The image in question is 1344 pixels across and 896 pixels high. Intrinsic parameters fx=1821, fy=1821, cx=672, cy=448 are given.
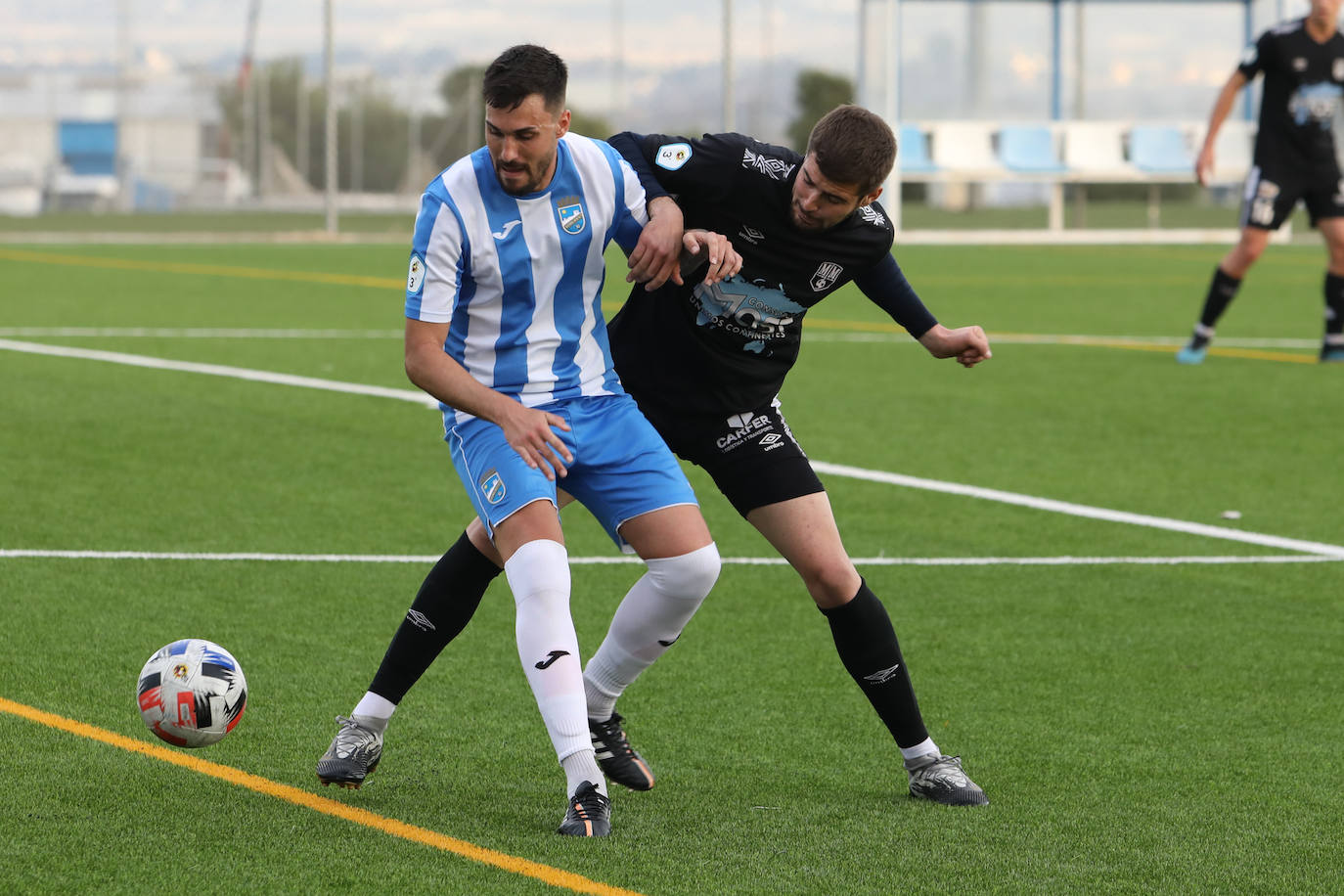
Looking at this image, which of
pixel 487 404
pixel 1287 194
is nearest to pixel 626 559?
pixel 487 404

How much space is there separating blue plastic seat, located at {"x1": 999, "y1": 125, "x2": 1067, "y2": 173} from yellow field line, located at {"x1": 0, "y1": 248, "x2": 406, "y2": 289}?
14.3m

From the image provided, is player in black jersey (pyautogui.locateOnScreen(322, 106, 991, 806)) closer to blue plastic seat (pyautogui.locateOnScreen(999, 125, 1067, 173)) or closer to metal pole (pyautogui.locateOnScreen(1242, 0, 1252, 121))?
blue plastic seat (pyautogui.locateOnScreen(999, 125, 1067, 173))

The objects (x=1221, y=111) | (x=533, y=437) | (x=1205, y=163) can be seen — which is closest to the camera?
(x=533, y=437)

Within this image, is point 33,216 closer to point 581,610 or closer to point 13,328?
point 13,328

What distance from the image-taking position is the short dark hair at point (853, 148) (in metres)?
4.07

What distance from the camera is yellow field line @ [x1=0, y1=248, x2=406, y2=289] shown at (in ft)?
66.9

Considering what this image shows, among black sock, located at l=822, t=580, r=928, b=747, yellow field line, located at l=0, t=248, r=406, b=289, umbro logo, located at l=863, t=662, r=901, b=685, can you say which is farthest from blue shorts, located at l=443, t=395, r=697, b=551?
yellow field line, located at l=0, t=248, r=406, b=289

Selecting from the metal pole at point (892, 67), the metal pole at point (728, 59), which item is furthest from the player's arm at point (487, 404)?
the metal pole at point (728, 59)

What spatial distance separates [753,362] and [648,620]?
2.38 feet

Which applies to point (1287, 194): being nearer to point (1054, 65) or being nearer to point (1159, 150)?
point (1159, 150)

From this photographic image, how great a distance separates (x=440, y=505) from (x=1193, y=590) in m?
3.10

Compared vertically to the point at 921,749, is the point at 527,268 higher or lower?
higher

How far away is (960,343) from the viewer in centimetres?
458

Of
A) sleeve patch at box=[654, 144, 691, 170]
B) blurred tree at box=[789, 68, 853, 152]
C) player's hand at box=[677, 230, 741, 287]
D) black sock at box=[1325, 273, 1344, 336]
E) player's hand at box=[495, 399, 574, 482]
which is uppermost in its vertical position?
blurred tree at box=[789, 68, 853, 152]
